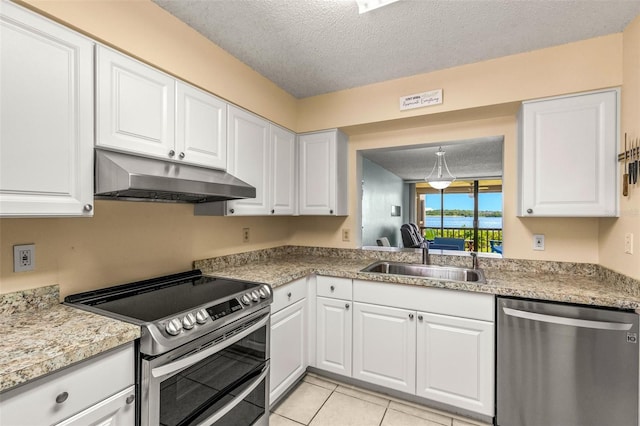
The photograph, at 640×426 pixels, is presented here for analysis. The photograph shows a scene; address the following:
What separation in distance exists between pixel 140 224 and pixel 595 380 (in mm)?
2646

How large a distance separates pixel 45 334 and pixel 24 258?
48 cm

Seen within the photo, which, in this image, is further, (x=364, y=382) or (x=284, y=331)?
(x=364, y=382)

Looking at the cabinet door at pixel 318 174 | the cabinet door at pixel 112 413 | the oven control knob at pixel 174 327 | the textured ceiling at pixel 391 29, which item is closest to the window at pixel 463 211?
the cabinet door at pixel 318 174

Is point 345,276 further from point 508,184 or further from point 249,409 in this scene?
point 508,184

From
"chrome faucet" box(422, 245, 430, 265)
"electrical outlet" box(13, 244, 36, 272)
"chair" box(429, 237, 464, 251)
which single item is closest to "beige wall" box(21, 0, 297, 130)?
"electrical outlet" box(13, 244, 36, 272)

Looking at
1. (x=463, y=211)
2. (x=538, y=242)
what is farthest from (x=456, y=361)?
(x=463, y=211)

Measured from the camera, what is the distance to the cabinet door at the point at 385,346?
6.49 ft

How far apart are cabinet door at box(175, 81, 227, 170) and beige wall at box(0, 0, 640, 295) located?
0.10 m

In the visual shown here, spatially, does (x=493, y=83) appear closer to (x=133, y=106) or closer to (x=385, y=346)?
(x=385, y=346)

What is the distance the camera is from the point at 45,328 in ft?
3.56

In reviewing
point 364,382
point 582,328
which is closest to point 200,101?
point 364,382

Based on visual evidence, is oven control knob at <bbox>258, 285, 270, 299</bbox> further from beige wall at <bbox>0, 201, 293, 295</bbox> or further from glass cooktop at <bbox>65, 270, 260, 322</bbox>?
beige wall at <bbox>0, 201, 293, 295</bbox>

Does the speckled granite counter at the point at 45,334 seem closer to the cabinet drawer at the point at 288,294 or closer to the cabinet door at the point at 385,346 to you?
the cabinet drawer at the point at 288,294

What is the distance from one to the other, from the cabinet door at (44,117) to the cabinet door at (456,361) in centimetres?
201
